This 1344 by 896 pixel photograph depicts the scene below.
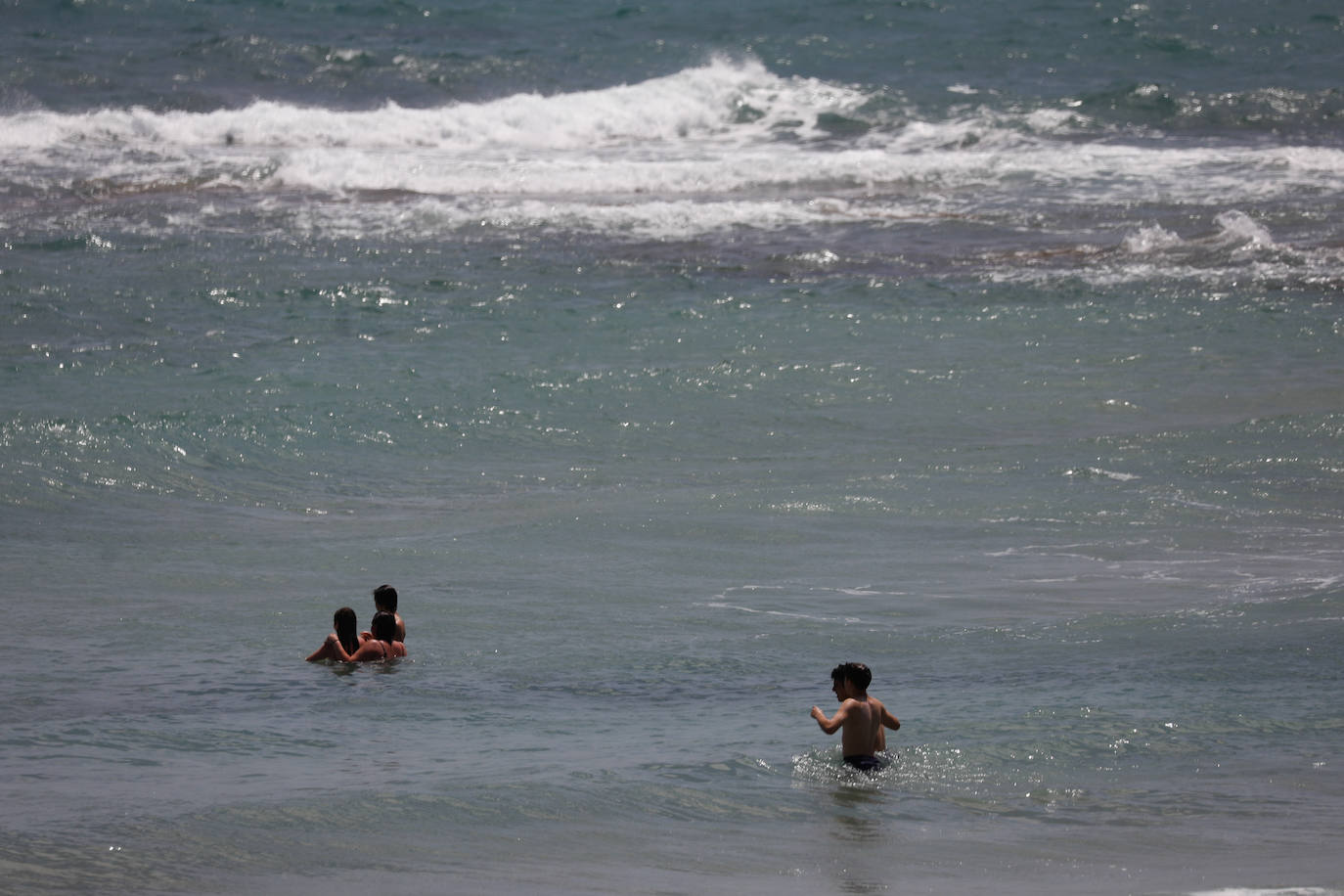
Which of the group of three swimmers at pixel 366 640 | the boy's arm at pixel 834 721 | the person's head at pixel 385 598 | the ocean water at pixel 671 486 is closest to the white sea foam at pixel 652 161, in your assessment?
the ocean water at pixel 671 486

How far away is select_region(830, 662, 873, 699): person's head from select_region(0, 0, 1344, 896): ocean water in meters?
0.37

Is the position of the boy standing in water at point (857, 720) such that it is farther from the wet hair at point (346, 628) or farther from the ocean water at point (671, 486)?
the wet hair at point (346, 628)

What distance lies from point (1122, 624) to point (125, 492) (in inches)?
293

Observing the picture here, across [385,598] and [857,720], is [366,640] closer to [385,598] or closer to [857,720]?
[385,598]

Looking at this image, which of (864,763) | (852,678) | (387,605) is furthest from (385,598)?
(864,763)

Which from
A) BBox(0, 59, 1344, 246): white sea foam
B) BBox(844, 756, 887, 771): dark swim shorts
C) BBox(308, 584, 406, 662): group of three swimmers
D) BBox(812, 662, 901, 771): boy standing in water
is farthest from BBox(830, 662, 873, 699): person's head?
BBox(0, 59, 1344, 246): white sea foam

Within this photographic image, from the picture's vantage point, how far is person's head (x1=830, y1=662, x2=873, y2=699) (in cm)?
747

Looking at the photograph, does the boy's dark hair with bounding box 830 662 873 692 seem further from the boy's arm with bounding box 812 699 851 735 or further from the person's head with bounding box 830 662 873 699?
the boy's arm with bounding box 812 699 851 735

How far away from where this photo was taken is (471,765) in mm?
7469

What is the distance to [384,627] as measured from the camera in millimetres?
9203

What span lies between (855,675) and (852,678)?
2 centimetres

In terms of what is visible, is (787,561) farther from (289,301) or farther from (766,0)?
(766,0)

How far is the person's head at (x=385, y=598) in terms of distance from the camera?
9.32 meters

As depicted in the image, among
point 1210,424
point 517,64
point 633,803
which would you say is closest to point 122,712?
point 633,803
